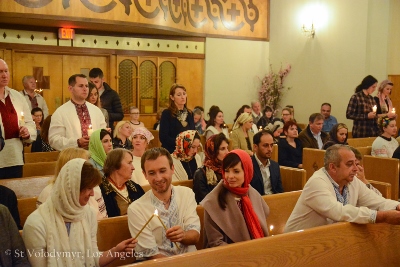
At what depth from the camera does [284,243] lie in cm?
317

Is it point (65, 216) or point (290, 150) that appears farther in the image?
point (290, 150)

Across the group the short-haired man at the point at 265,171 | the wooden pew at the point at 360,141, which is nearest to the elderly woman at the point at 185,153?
the short-haired man at the point at 265,171

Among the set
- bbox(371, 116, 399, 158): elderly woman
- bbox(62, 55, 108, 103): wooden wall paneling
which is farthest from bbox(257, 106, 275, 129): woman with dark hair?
bbox(371, 116, 399, 158): elderly woman

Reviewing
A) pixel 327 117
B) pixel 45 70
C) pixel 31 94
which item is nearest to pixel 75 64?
pixel 45 70

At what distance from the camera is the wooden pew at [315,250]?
2.83 metres

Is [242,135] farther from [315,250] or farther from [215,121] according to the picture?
[315,250]

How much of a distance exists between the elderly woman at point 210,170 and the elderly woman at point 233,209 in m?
1.05

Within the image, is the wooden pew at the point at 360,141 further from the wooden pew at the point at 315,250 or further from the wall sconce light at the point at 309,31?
the wall sconce light at the point at 309,31

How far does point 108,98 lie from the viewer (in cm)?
627

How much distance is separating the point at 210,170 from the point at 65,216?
2164 millimetres

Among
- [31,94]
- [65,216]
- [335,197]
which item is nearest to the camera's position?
[65,216]

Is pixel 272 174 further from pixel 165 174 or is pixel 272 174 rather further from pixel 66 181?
pixel 66 181

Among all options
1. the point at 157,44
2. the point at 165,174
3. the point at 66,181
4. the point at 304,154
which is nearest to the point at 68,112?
the point at 165,174

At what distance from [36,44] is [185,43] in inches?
139
